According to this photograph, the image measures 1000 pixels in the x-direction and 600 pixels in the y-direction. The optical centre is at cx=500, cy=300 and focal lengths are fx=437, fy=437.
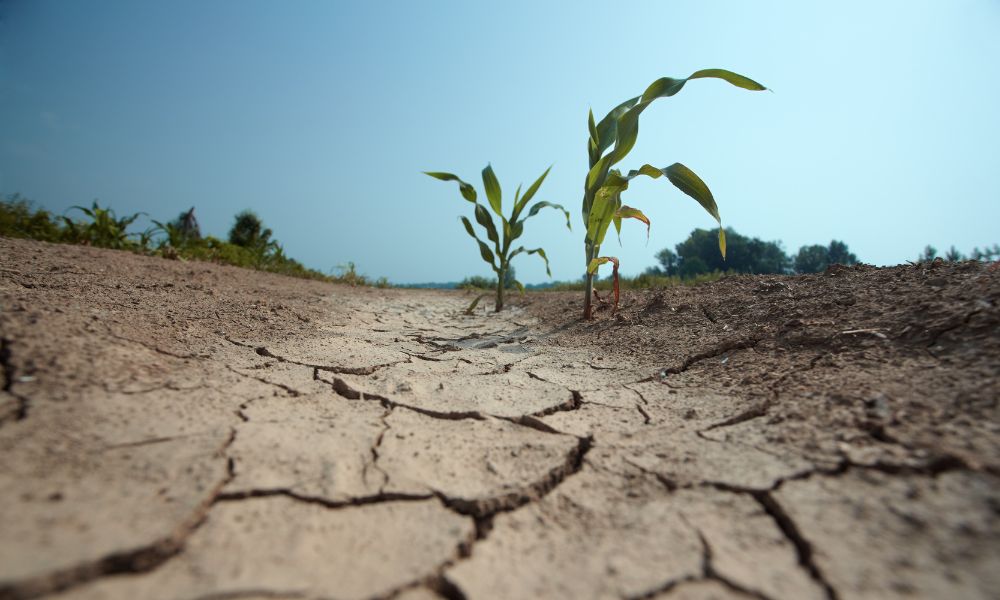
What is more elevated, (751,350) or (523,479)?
(751,350)

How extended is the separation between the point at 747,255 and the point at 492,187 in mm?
6785

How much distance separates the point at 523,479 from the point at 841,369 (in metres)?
1.17

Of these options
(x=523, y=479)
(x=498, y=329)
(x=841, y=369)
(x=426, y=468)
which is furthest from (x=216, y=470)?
(x=498, y=329)

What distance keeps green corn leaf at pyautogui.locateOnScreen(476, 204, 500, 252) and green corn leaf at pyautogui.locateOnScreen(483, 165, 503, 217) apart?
0.10m

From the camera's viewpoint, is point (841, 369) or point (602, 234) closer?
point (841, 369)

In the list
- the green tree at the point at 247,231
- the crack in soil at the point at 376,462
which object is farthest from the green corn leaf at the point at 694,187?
the green tree at the point at 247,231

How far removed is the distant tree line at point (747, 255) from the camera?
6875mm

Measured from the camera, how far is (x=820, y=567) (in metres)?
0.76

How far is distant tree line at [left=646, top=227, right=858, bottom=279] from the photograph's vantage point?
6.88 meters

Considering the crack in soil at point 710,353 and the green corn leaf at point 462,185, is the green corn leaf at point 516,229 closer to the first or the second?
the green corn leaf at point 462,185

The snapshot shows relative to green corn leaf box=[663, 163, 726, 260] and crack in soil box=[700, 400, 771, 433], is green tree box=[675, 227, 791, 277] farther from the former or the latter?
crack in soil box=[700, 400, 771, 433]

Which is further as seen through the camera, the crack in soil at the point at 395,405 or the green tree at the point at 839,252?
the green tree at the point at 839,252

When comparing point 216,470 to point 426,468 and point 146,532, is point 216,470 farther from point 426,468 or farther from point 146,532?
point 426,468

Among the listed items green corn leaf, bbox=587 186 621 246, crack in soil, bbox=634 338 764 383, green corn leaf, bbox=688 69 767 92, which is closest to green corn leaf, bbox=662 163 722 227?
green corn leaf, bbox=587 186 621 246
